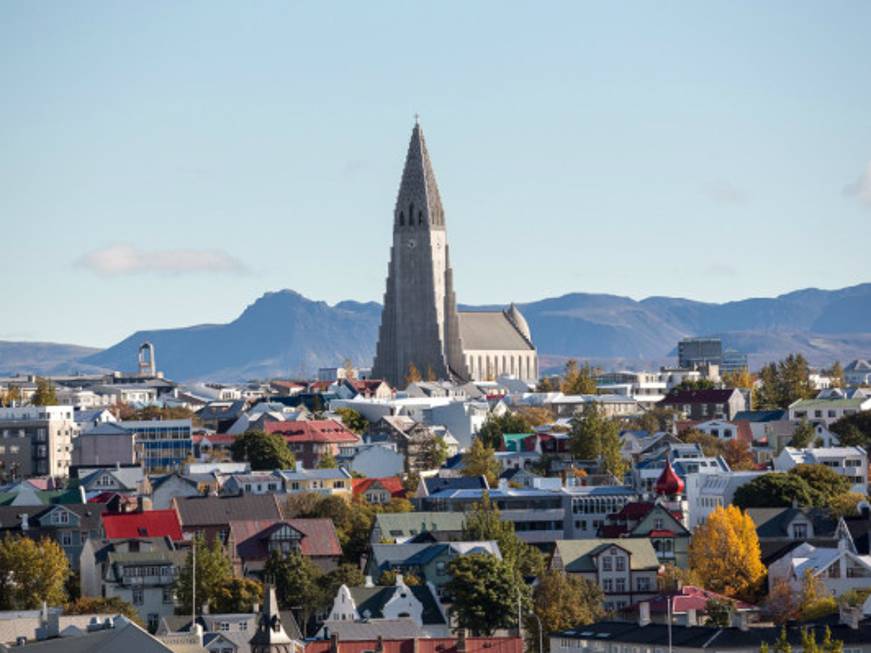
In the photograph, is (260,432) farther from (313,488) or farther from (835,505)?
(835,505)

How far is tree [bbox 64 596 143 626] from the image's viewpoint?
4648 inches

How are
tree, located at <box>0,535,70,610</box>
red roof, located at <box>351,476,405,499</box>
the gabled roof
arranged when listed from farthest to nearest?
1. red roof, located at <box>351,476,405,499</box>
2. the gabled roof
3. tree, located at <box>0,535,70,610</box>

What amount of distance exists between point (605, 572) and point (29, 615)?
32911 mm

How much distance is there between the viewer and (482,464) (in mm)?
180875

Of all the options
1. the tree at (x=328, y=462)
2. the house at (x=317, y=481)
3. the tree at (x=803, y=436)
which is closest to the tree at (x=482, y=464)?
the tree at (x=328, y=462)

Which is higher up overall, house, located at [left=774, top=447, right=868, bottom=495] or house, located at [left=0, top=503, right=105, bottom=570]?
house, located at [left=774, top=447, right=868, bottom=495]

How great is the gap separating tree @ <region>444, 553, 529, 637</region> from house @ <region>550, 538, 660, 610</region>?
367 inches

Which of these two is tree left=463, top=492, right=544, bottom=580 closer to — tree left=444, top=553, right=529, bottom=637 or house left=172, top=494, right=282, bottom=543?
Result: tree left=444, top=553, right=529, bottom=637

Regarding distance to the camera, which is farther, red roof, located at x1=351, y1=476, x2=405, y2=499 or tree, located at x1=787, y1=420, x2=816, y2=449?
tree, located at x1=787, y1=420, x2=816, y2=449

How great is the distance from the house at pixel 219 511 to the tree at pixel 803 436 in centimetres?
5007

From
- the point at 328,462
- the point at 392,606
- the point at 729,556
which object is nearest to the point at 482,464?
the point at 328,462

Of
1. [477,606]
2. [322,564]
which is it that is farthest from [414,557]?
[477,606]

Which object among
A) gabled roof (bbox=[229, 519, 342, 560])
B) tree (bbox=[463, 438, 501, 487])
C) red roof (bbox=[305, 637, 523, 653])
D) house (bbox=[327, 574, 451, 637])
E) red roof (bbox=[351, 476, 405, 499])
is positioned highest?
tree (bbox=[463, 438, 501, 487])

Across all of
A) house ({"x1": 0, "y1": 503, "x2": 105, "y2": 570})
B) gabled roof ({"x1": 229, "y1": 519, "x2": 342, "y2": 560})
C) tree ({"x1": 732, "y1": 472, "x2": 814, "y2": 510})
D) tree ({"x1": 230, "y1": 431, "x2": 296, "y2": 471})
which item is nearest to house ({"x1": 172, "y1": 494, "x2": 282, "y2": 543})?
gabled roof ({"x1": 229, "y1": 519, "x2": 342, "y2": 560})
